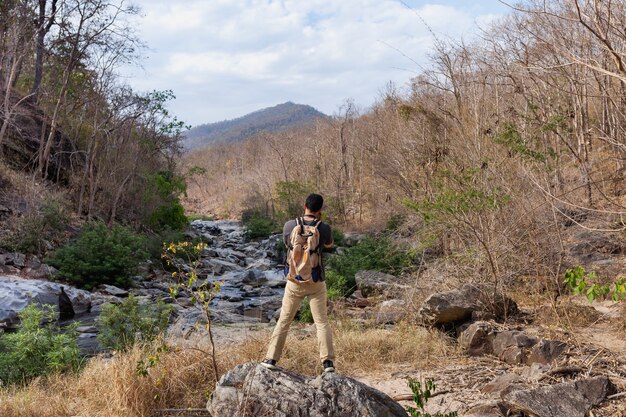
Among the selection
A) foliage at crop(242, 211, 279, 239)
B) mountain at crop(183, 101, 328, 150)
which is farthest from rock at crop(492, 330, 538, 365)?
mountain at crop(183, 101, 328, 150)

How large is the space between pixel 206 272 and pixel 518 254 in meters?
13.3

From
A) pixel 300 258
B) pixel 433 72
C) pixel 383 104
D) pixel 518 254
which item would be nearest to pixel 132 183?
pixel 383 104

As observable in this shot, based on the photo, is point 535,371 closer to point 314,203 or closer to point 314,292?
point 314,292

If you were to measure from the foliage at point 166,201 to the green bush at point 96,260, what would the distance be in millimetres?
7037

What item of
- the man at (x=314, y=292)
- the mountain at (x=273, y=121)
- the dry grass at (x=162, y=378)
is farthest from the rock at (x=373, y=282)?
the mountain at (x=273, y=121)

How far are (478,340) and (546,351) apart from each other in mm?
1040

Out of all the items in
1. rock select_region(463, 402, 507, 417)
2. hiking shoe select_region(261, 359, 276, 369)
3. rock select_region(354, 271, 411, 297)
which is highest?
hiking shoe select_region(261, 359, 276, 369)

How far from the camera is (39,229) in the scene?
16625mm

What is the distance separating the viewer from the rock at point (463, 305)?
311 inches

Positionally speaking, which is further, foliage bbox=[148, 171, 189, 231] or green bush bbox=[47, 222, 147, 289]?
foliage bbox=[148, 171, 189, 231]

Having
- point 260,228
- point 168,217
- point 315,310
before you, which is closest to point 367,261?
point 315,310

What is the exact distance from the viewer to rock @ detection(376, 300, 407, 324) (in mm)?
9086

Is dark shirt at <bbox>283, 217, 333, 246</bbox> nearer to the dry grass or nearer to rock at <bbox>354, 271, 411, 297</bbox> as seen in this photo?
the dry grass

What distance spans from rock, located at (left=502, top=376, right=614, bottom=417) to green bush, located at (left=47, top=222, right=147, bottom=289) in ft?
44.0
